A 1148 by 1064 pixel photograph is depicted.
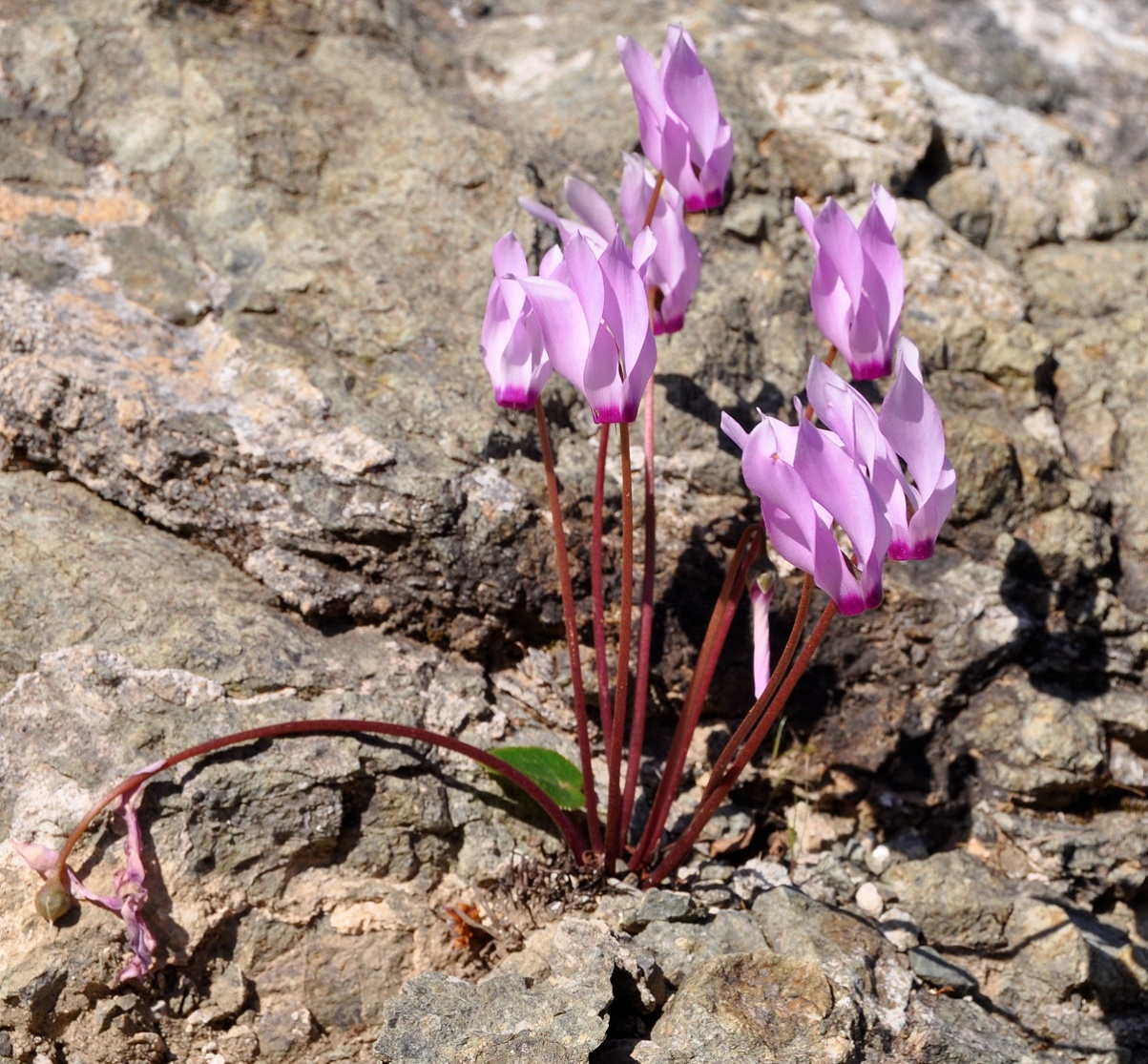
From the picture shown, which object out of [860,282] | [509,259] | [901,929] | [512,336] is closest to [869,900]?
[901,929]

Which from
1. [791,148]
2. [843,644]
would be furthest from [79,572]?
[791,148]

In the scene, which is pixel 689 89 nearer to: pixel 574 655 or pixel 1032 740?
pixel 574 655

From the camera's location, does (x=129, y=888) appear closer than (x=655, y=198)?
Yes

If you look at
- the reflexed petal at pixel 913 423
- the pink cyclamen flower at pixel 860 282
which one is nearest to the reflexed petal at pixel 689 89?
the pink cyclamen flower at pixel 860 282

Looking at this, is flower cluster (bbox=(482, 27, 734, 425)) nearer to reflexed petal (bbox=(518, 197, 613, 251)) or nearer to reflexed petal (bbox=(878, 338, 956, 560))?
reflexed petal (bbox=(518, 197, 613, 251))

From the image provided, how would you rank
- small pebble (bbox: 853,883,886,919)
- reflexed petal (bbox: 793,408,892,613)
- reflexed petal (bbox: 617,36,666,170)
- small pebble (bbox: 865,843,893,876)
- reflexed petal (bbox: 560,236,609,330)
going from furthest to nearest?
small pebble (bbox: 865,843,893,876)
small pebble (bbox: 853,883,886,919)
reflexed petal (bbox: 617,36,666,170)
reflexed petal (bbox: 560,236,609,330)
reflexed petal (bbox: 793,408,892,613)

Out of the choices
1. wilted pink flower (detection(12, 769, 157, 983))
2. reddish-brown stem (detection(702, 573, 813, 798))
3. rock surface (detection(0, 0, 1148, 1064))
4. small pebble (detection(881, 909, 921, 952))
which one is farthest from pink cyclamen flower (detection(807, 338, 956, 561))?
wilted pink flower (detection(12, 769, 157, 983))
